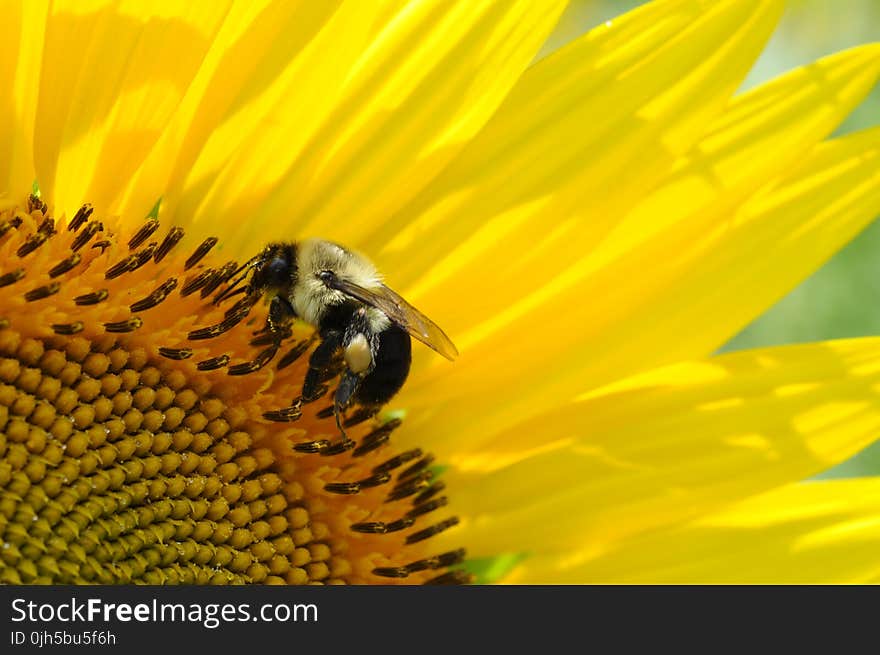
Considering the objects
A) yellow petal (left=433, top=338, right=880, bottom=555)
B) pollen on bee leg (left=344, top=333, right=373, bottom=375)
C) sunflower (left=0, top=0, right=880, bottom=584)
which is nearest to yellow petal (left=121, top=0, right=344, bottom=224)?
sunflower (left=0, top=0, right=880, bottom=584)

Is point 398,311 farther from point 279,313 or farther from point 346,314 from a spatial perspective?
point 279,313

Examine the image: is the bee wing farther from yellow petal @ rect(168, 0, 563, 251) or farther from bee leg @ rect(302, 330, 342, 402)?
yellow petal @ rect(168, 0, 563, 251)

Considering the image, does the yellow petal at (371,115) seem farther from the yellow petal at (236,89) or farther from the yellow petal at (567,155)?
the yellow petal at (567,155)

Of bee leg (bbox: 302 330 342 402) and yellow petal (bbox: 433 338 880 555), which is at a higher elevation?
bee leg (bbox: 302 330 342 402)

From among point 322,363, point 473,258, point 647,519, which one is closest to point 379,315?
point 322,363

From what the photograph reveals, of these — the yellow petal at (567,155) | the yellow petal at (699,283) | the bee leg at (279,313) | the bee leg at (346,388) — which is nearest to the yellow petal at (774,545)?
the yellow petal at (699,283)

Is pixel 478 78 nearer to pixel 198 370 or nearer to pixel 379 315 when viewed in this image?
pixel 379 315
